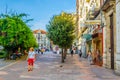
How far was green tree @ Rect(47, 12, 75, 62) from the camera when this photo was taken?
37706 mm

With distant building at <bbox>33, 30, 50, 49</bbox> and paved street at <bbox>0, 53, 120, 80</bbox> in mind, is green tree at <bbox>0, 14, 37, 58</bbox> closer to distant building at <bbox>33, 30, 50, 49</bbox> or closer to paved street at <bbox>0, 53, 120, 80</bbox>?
paved street at <bbox>0, 53, 120, 80</bbox>

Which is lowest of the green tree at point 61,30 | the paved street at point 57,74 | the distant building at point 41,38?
the paved street at point 57,74

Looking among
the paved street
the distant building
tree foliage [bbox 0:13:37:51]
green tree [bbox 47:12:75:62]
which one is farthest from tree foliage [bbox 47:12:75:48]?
the distant building

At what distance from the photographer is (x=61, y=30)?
123 ft

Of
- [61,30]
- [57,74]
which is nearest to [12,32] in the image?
[61,30]

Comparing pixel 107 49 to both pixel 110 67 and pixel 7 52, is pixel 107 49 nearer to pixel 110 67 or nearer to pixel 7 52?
pixel 110 67

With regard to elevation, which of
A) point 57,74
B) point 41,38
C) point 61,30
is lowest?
point 57,74

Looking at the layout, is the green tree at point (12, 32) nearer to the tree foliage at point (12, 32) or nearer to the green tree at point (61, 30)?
the tree foliage at point (12, 32)

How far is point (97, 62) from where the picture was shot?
108ft

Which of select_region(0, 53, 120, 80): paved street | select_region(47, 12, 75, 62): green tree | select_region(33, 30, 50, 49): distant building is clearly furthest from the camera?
select_region(33, 30, 50, 49): distant building

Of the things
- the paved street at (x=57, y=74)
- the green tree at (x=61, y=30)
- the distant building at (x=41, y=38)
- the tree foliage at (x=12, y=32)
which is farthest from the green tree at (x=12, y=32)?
the distant building at (x=41, y=38)

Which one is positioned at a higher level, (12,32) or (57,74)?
(12,32)

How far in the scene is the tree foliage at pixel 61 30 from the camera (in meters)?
37.7

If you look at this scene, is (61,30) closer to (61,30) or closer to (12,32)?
(61,30)
